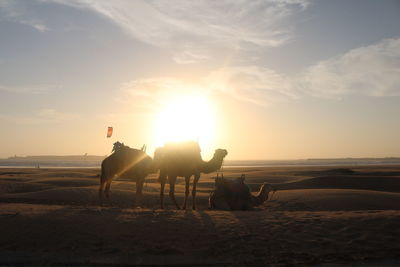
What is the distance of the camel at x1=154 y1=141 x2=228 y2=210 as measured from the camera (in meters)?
14.0

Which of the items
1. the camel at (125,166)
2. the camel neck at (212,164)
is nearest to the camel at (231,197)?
the camel neck at (212,164)

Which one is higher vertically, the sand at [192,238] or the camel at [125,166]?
the camel at [125,166]

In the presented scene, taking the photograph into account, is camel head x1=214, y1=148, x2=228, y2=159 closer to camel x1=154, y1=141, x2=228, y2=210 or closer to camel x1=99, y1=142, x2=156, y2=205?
camel x1=154, y1=141, x2=228, y2=210

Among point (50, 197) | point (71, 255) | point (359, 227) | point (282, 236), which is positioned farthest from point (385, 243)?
point (50, 197)

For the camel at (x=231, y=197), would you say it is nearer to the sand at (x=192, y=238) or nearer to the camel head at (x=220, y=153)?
the camel head at (x=220, y=153)

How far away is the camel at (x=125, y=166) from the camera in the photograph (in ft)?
48.3

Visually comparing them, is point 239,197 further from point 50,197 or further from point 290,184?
point 290,184

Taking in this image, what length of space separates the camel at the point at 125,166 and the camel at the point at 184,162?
0.89 m

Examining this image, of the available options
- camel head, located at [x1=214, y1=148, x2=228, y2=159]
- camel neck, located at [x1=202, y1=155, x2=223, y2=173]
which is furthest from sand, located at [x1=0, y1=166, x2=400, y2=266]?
camel head, located at [x1=214, y1=148, x2=228, y2=159]

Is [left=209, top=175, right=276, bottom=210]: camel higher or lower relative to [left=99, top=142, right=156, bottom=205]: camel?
lower

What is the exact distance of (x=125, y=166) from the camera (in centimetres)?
1480

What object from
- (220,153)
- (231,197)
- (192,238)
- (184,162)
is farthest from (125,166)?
(192,238)

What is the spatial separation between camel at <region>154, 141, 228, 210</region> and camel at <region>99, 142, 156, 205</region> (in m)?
0.89

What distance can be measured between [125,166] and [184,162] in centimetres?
248
